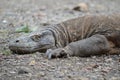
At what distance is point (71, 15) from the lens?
1074 centimetres

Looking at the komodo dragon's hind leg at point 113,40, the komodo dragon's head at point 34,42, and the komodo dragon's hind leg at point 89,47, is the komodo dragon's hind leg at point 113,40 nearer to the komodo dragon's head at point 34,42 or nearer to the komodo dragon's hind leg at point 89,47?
the komodo dragon's hind leg at point 89,47

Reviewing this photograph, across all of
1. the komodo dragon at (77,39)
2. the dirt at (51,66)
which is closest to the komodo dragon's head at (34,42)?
the komodo dragon at (77,39)

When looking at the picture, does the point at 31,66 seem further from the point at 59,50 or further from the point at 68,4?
the point at 68,4

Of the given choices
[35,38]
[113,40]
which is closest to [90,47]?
[113,40]

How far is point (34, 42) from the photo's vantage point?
6.13 m

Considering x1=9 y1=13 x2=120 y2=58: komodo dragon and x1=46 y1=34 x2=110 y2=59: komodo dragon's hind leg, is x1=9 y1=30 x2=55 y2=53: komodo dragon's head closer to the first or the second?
x1=9 y1=13 x2=120 y2=58: komodo dragon

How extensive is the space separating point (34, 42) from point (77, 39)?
0.70 meters

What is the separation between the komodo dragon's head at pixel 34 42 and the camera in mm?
6016

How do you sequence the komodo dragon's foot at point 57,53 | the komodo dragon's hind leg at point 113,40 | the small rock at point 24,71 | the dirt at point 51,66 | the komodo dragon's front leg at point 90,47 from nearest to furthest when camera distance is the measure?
the dirt at point 51,66, the small rock at point 24,71, the komodo dragon's foot at point 57,53, the komodo dragon's front leg at point 90,47, the komodo dragon's hind leg at point 113,40

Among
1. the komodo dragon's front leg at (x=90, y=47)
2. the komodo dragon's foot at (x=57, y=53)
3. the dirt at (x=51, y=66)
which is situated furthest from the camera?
the komodo dragon's front leg at (x=90, y=47)

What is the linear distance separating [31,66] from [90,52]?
105 cm

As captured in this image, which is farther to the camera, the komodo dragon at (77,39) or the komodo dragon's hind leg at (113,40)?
the komodo dragon's hind leg at (113,40)

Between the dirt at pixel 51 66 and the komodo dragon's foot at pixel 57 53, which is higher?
the komodo dragon's foot at pixel 57 53

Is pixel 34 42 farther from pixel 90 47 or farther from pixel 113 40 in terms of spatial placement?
pixel 113 40
